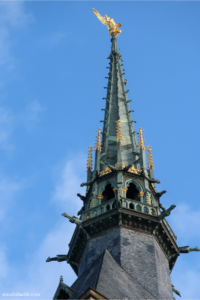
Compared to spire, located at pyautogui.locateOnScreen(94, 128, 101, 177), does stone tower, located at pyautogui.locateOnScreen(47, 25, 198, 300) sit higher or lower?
lower

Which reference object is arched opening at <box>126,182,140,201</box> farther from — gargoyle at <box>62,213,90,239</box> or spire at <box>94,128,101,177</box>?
gargoyle at <box>62,213,90,239</box>

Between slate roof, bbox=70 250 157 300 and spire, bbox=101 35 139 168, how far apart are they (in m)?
10.1

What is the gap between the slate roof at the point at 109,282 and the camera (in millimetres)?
25453

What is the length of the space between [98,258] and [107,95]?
19.0 m

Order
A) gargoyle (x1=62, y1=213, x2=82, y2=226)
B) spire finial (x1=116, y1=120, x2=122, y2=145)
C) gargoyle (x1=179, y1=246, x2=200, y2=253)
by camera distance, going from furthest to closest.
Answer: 1. spire finial (x1=116, y1=120, x2=122, y2=145)
2. gargoyle (x1=179, y1=246, x2=200, y2=253)
3. gargoyle (x1=62, y1=213, x2=82, y2=226)

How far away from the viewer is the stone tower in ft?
91.1

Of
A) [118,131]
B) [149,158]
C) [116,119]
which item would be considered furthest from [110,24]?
[149,158]

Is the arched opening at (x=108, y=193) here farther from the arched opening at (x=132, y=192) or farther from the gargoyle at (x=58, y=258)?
the gargoyle at (x=58, y=258)

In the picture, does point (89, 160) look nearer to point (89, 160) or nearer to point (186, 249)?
point (89, 160)

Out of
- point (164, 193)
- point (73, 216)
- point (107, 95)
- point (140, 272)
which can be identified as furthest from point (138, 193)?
point (107, 95)

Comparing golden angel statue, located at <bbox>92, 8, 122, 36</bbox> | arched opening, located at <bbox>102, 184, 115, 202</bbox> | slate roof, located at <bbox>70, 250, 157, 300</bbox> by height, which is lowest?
slate roof, located at <bbox>70, 250, 157, 300</bbox>

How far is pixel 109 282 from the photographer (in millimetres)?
26188

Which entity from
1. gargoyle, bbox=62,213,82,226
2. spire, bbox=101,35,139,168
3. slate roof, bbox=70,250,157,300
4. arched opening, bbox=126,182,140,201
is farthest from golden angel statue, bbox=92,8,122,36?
slate roof, bbox=70,250,157,300

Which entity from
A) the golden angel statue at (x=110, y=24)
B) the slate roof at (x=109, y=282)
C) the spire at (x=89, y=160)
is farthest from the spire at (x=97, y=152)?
the golden angel statue at (x=110, y=24)
